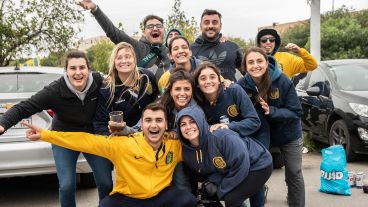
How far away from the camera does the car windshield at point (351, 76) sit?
7.43m

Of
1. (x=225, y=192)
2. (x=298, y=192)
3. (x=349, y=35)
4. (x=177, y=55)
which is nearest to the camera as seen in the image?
(x=225, y=192)

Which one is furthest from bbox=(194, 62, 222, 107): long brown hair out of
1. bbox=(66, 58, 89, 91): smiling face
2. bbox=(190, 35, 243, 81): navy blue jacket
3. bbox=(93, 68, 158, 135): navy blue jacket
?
bbox=(66, 58, 89, 91): smiling face

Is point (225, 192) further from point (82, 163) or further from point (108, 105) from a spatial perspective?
point (82, 163)

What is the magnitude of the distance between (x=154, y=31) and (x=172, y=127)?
4.39 ft

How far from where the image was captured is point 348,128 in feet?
22.6

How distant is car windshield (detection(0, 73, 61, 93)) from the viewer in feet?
17.6

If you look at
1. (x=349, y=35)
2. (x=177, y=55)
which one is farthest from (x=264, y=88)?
(x=349, y=35)

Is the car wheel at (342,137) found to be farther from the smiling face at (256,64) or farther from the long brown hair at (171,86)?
the long brown hair at (171,86)

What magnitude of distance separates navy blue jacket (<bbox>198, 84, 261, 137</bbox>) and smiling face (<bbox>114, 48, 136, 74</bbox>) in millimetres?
734

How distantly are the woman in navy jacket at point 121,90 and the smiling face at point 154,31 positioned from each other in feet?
2.89

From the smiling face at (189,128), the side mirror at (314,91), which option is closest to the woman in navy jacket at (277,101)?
the smiling face at (189,128)

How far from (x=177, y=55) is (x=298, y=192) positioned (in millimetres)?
1774

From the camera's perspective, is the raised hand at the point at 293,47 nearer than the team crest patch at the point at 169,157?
No

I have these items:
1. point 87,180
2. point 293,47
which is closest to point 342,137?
point 293,47
